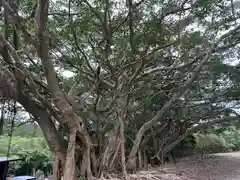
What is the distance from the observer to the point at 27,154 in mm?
10516

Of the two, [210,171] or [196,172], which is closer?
[196,172]

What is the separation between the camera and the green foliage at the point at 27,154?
10.3m

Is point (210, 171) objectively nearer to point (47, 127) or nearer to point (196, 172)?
point (196, 172)

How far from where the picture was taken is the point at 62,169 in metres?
5.11

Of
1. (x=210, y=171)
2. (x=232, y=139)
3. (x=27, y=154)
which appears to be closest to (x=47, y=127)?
(x=210, y=171)

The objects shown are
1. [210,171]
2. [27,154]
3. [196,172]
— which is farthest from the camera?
[27,154]

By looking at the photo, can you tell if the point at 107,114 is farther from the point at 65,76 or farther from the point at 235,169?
A: the point at 235,169

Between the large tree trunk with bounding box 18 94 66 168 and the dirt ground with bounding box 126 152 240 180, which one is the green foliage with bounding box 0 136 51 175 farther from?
the large tree trunk with bounding box 18 94 66 168

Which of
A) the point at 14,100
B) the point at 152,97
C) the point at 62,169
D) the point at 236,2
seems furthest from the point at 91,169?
the point at 236,2

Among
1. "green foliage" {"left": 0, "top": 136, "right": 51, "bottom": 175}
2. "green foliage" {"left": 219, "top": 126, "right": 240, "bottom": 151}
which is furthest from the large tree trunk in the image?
"green foliage" {"left": 219, "top": 126, "right": 240, "bottom": 151}

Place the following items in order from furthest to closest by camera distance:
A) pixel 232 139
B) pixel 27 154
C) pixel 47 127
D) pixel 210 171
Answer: pixel 232 139
pixel 27 154
pixel 210 171
pixel 47 127

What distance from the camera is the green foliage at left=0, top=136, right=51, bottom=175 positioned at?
10.3 m

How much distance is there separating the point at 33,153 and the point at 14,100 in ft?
21.1

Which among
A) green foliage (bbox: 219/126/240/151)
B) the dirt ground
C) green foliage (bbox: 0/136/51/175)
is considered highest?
green foliage (bbox: 219/126/240/151)
